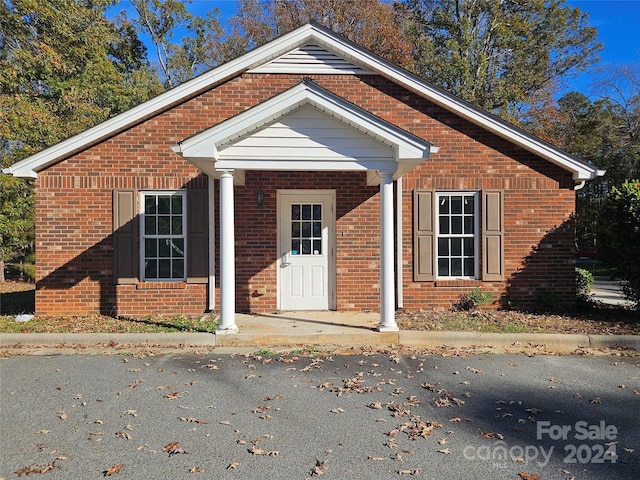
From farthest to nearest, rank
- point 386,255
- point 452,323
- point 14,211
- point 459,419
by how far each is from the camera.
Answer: point 14,211 → point 452,323 → point 386,255 → point 459,419

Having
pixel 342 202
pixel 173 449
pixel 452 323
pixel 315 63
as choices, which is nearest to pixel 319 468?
pixel 173 449

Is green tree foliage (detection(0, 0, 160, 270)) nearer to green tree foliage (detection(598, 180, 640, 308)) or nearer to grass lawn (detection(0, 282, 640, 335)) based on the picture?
grass lawn (detection(0, 282, 640, 335))

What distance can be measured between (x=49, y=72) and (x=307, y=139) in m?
12.8

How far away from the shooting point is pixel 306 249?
9211 millimetres

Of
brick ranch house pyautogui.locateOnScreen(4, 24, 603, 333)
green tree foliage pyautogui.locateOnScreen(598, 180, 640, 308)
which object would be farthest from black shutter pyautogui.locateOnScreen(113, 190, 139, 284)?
green tree foliage pyautogui.locateOnScreen(598, 180, 640, 308)

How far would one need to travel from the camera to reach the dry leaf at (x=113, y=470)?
11.1ft

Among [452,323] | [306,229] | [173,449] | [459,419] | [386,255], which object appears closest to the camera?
[173,449]

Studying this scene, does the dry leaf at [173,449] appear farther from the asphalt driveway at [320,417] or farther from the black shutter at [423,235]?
the black shutter at [423,235]

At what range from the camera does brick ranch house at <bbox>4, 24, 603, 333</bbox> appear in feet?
28.7

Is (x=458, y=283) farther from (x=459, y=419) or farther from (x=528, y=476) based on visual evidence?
(x=528, y=476)

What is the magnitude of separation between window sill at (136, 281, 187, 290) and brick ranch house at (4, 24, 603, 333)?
0.07ft

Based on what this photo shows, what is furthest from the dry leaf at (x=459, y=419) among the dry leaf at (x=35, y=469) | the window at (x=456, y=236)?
the window at (x=456, y=236)

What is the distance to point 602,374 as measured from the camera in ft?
18.8

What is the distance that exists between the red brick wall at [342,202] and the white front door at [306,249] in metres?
0.19
